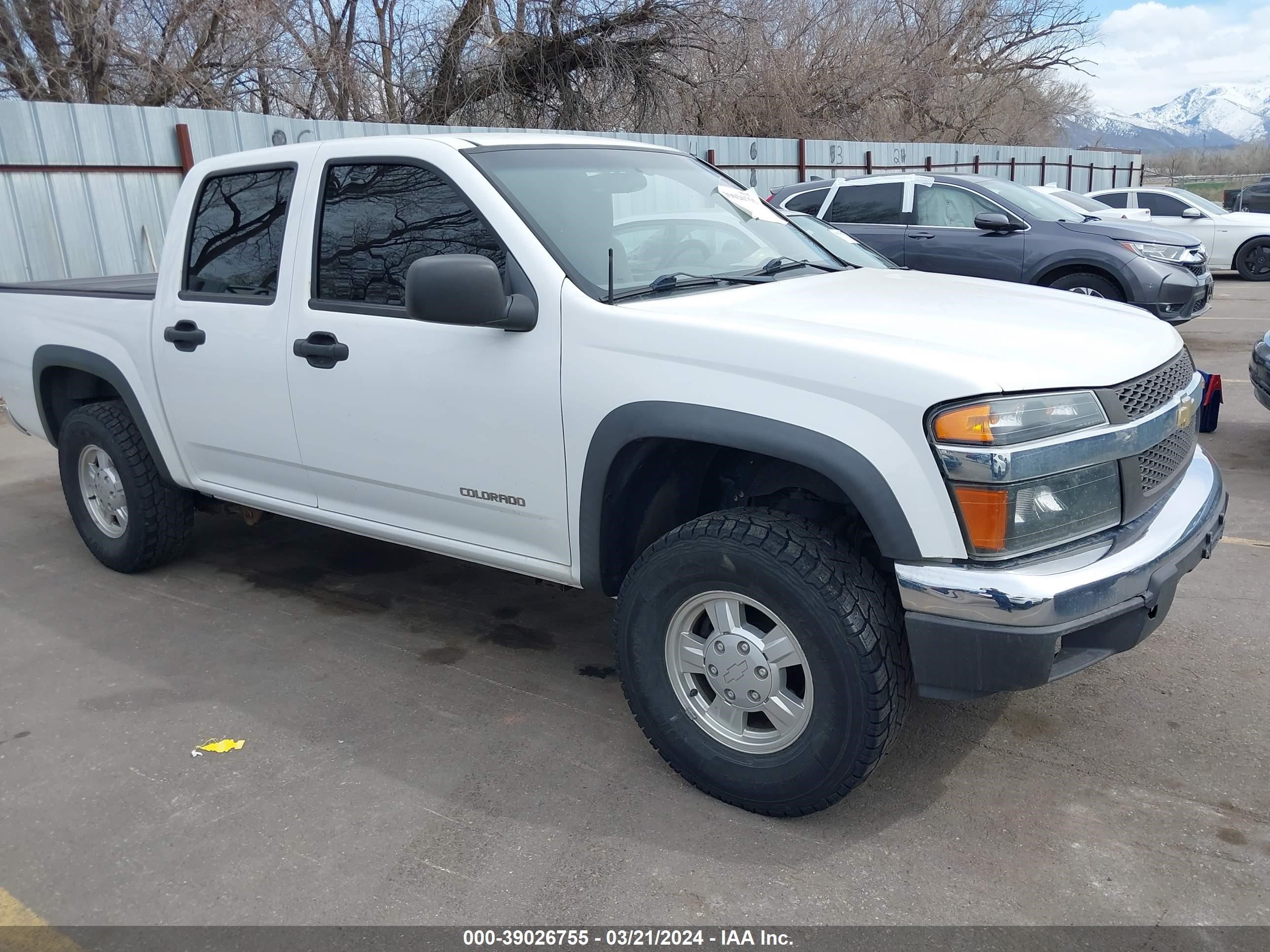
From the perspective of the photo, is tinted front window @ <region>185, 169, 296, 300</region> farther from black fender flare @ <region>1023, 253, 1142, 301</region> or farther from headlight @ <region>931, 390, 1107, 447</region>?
black fender flare @ <region>1023, 253, 1142, 301</region>

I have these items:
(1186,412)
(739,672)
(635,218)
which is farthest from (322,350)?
(1186,412)

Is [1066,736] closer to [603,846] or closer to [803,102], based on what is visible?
[603,846]

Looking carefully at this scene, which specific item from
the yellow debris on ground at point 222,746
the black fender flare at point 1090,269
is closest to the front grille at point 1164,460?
the yellow debris on ground at point 222,746

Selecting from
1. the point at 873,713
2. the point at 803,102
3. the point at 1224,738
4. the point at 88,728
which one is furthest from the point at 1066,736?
the point at 803,102

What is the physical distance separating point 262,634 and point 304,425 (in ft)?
3.34

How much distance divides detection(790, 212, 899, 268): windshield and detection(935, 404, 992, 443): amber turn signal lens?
178 centimetres

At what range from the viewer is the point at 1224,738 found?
334cm

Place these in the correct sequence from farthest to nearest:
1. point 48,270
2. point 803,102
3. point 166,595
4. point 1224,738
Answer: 1. point 803,102
2. point 48,270
3. point 166,595
4. point 1224,738

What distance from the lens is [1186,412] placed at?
3.21 metres

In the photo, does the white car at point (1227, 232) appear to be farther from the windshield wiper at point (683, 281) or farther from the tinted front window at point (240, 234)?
the tinted front window at point (240, 234)

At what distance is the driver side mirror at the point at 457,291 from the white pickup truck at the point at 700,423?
0.04ft

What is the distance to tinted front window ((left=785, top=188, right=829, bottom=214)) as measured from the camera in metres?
11.4

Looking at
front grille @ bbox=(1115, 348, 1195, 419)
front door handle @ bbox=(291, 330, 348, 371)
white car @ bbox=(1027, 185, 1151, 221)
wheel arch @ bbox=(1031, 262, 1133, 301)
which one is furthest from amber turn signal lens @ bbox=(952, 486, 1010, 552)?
white car @ bbox=(1027, 185, 1151, 221)
